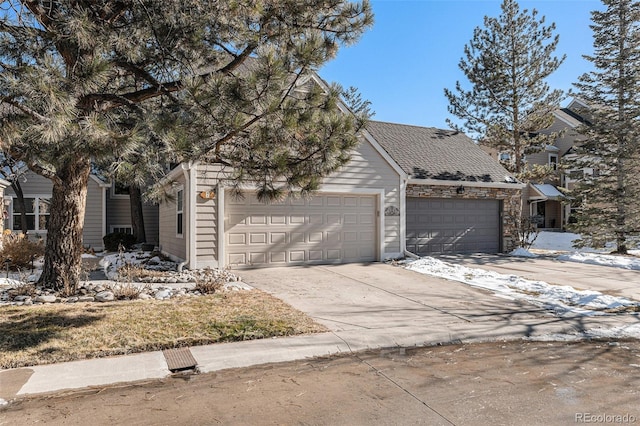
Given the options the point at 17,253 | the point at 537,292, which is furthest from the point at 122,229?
the point at 537,292

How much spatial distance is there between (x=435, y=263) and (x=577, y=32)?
11.7m

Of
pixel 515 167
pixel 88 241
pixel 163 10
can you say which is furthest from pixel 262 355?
pixel 515 167

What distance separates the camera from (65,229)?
22.9 ft

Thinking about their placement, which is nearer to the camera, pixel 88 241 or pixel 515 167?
pixel 88 241

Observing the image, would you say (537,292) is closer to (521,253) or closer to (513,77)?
(521,253)

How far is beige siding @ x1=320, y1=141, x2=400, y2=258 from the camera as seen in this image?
39.0 ft

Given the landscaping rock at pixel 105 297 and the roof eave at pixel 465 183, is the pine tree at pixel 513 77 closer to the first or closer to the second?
the roof eave at pixel 465 183

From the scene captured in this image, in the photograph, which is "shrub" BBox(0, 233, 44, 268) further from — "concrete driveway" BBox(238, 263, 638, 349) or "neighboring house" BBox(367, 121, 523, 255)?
"neighboring house" BBox(367, 121, 523, 255)

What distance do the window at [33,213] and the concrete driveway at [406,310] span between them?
11702 millimetres

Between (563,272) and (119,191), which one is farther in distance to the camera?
(119,191)

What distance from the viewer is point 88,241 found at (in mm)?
16875

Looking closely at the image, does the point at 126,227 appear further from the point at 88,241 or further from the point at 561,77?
the point at 561,77

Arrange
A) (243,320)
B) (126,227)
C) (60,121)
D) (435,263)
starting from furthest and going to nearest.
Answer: (126,227) → (435,263) → (243,320) → (60,121)

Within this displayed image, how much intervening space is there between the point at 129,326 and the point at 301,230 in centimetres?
648
